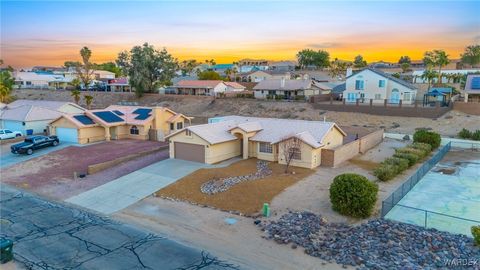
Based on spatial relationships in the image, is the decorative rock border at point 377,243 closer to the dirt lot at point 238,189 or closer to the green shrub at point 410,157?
the dirt lot at point 238,189

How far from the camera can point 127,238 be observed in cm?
1892

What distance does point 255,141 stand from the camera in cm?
3359

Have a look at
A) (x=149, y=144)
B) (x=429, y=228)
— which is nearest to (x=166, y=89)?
(x=149, y=144)

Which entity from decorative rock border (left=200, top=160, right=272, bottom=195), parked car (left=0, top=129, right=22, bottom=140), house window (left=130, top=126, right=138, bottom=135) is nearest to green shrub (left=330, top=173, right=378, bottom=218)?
decorative rock border (left=200, top=160, right=272, bottom=195)

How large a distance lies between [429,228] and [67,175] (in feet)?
90.2

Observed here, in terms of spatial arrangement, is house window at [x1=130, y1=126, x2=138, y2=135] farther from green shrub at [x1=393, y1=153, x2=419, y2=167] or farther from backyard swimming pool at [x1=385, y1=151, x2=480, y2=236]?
backyard swimming pool at [x1=385, y1=151, x2=480, y2=236]

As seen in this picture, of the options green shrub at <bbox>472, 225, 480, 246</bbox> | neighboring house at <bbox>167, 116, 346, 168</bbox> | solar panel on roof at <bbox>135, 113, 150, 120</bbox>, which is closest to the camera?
green shrub at <bbox>472, 225, 480, 246</bbox>

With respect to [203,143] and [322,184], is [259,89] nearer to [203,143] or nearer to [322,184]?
[203,143]

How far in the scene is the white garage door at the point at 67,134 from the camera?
42.2 m

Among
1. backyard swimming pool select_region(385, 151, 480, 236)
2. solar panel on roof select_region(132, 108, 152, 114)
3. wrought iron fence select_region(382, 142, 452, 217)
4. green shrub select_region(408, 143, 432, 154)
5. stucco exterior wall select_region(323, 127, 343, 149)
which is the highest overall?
solar panel on roof select_region(132, 108, 152, 114)

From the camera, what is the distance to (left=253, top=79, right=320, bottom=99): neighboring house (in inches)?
2901

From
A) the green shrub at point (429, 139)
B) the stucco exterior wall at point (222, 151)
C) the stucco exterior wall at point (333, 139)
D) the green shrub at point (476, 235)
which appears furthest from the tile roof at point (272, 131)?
the green shrub at point (476, 235)

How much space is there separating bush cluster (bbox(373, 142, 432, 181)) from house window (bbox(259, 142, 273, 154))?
29.8 ft

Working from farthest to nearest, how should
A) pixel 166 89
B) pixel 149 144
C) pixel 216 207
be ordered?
pixel 166 89, pixel 149 144, pixel 216 207
